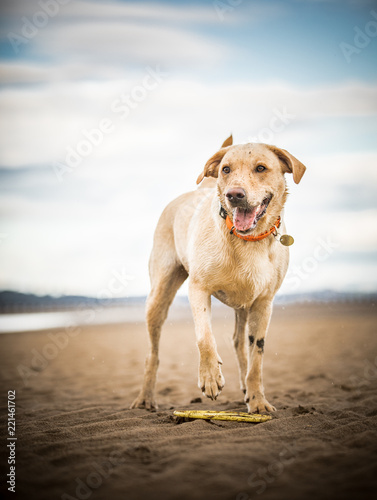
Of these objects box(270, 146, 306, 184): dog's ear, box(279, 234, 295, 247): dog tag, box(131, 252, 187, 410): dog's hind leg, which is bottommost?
box(131, 252, 187, 410): dog's hind leg

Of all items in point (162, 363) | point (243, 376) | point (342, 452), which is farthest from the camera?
point (162, 363)

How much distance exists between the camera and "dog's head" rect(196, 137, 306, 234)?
13.4 ft

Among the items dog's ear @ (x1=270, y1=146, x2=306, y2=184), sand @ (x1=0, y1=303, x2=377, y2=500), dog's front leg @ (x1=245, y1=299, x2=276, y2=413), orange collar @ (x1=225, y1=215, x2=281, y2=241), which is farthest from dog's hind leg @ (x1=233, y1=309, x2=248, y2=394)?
dog's ear @ (x1=270, y1=146, x2=306, y2=184)

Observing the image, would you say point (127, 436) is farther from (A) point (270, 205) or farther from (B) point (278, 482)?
(A) point (270, 205)

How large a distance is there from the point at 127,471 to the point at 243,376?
324 cm

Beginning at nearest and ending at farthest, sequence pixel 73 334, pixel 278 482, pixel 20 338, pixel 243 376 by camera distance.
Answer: pixel 278 482, pixel 243 376, pixel 20 338, pixel 73 334

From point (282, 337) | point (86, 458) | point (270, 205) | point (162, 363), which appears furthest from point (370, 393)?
point (282, 337)

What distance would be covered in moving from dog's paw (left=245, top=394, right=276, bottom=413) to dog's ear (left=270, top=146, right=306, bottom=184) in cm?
217

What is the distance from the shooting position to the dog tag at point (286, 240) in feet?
15.3

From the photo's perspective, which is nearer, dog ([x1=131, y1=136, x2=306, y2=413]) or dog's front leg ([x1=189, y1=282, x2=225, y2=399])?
dog's front leg ([x1=189, y1=282, x2=225, y2=399])

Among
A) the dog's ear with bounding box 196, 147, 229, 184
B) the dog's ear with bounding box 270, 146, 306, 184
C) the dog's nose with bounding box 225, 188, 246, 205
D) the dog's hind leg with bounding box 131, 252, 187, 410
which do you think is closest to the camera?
the dog's nose with bounding box 225, 188, 246, 205

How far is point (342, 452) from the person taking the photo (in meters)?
3.03

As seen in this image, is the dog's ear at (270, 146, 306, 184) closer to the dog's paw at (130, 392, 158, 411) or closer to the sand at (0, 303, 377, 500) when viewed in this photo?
the sand at (0, 303, 377, 500)

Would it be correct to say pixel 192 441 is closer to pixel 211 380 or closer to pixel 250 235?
pixel 211 380
